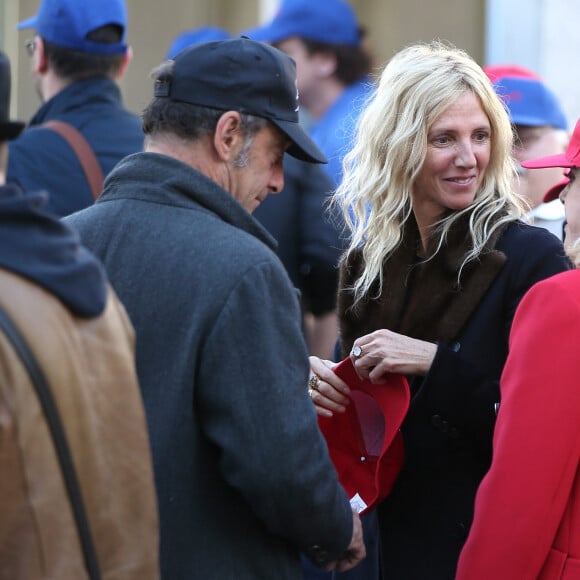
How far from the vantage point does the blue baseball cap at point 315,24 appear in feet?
18.6

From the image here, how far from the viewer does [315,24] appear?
5.72 m

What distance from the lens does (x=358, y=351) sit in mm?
3025

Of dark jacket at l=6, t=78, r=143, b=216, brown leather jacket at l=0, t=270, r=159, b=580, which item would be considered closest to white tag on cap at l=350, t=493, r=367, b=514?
brown leather jacket at l=0, t=270, r=159, b=580

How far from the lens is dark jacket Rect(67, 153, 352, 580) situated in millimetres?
2326

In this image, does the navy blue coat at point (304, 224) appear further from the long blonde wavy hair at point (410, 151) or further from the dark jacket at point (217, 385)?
the dark jacket at point (217, 385)

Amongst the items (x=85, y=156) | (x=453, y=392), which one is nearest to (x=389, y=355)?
(x=453, y=392)

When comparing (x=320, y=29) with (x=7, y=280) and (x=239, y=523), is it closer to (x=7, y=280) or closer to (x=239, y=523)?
(x=239, y=523)

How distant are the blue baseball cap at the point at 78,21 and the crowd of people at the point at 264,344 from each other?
1.25ft

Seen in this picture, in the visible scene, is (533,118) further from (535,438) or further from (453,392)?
(535,438)

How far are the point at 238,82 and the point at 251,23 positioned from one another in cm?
606

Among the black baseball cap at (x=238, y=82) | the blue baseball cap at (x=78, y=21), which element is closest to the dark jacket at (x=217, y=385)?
the black baseball cap at (x=238, y=82)

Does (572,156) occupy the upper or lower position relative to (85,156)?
upper

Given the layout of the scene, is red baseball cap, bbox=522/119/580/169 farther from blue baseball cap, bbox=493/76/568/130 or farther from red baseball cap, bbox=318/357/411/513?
blue baseball cap, bbox=493/76/568/130

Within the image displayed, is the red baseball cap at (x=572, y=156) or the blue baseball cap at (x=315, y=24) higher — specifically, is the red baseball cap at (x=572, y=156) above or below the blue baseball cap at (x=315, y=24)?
above
